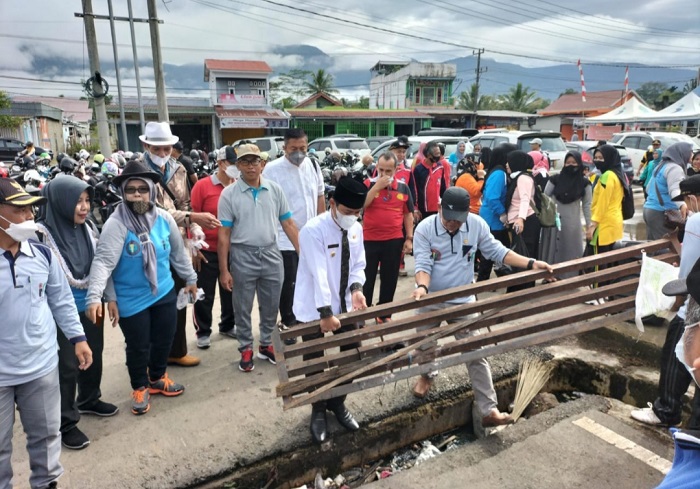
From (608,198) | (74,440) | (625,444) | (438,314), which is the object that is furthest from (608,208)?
(74,440)

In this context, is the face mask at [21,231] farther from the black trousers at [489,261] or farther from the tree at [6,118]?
the tree at [6,118]

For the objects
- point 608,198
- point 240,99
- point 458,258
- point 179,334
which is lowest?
point 179,334

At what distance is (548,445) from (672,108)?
83.5 feet

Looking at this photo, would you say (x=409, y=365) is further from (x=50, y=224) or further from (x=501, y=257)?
(x=50, y=224)

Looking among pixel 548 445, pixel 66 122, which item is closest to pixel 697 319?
pixel 548 445

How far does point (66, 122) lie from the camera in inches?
1608

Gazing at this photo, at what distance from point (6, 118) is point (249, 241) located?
29978mm

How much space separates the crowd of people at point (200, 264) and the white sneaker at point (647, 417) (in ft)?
0.04

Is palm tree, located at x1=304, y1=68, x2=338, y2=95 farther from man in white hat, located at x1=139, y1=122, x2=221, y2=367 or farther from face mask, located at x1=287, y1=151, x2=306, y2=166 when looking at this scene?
man in white hat, located at x1=139, y1=122, x2=221, y2=367

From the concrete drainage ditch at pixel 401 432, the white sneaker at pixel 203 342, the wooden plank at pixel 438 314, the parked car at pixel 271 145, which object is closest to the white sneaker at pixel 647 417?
the concrete drainage ditch at pixel 401 432

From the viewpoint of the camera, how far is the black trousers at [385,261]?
4.28 m

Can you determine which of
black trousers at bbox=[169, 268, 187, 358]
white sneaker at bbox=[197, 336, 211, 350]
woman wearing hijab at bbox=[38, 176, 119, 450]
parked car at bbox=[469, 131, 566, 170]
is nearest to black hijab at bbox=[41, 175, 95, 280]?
woman wearing hijab at bbox=[38, 176, 119, 450]

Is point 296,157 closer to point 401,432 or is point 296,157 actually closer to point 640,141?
point 401,432

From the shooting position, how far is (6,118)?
25891mm
